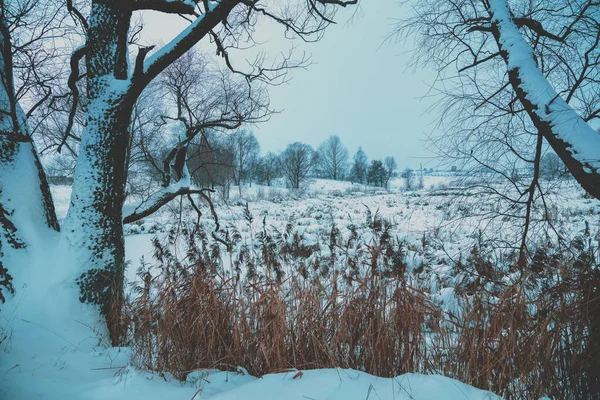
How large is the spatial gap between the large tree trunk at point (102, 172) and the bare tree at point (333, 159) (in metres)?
62.3

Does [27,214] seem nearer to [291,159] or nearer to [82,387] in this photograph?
[82,387]

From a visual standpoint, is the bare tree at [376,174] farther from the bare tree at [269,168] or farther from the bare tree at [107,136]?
the bare tree at [107,136]

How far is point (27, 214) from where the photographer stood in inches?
95.7

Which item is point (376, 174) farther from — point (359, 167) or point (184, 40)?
point (184, 40)

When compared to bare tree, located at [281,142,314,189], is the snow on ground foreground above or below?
below

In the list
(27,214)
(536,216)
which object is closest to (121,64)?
(27,214)

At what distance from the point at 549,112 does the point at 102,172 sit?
4.31 m

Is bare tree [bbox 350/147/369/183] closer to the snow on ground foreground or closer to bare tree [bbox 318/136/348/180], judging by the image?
bare tree [bbox 318/136/348/180]

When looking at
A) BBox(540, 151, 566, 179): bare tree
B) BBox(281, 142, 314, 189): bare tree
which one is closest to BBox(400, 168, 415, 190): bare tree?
BBox(281, 142, 314, 189): bare tree

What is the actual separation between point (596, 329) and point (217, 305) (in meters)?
2.75

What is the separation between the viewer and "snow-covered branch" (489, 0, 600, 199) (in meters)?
2.10

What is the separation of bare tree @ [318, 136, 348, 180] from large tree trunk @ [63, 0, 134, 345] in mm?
62324

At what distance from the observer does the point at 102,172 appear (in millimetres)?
2564

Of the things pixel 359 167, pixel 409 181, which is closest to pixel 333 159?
pixel 359 167
